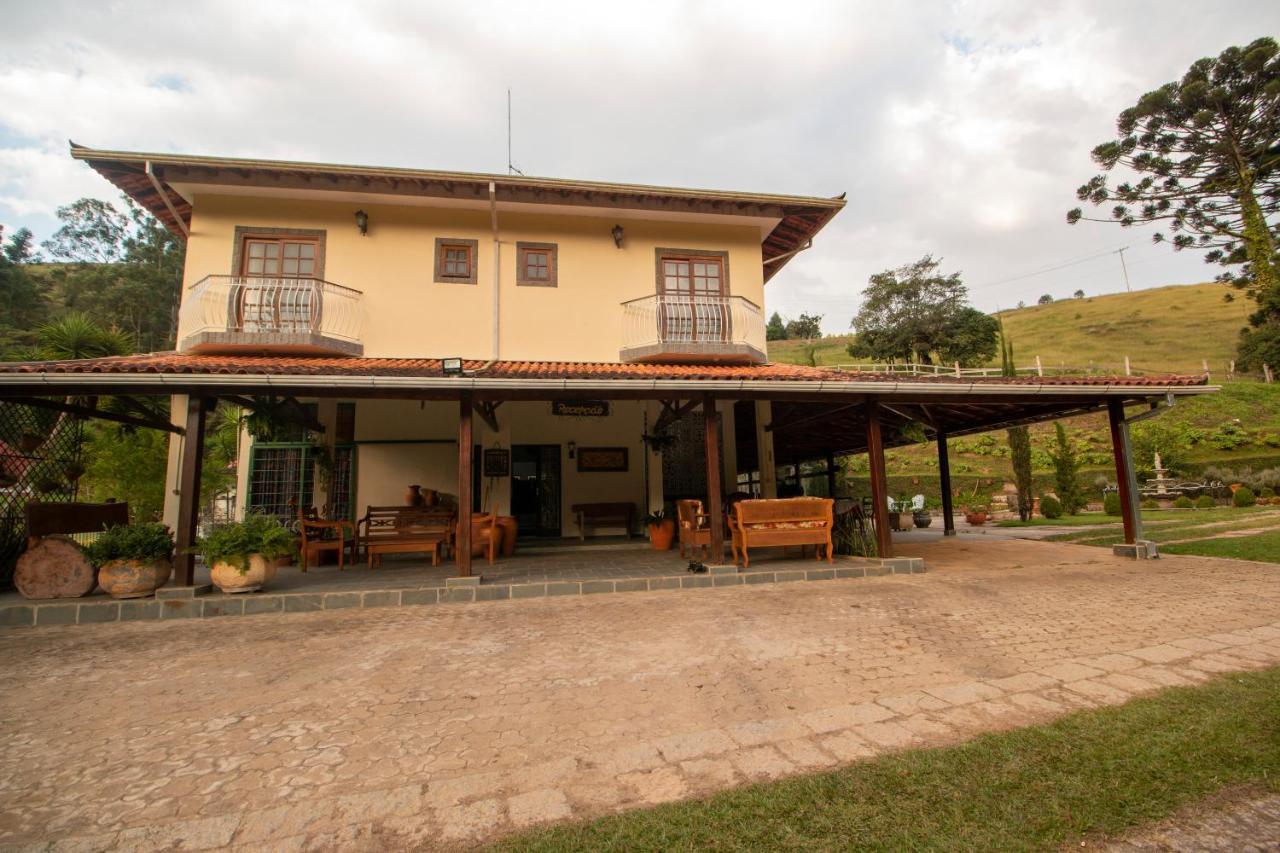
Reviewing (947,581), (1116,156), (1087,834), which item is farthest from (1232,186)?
(1087,834)

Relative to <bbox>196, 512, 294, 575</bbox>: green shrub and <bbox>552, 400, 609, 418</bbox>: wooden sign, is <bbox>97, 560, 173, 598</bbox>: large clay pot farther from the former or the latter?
<bbox>552, 400, 609, 418</bbox>: wooden sign

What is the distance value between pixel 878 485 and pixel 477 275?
7086mm

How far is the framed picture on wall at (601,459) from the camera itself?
436 inches

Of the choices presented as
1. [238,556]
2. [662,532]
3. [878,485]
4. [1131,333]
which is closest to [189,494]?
[238,556]

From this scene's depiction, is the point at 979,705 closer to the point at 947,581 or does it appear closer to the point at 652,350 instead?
the point at 947,581

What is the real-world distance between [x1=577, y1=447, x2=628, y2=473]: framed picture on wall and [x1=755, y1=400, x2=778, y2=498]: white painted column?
2.75 metres

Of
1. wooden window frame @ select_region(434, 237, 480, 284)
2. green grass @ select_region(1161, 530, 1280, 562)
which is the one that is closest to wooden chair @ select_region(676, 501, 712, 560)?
wooden window frame @ select_region(434, 237, 480, 284)

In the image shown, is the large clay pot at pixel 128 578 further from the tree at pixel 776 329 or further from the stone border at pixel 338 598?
the tree at pixel 776 329

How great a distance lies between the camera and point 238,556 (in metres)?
6.02

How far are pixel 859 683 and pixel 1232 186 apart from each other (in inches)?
1102

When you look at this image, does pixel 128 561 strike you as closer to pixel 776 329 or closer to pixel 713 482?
pixel 713 482

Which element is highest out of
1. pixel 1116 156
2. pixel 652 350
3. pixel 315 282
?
pixel 1116 156

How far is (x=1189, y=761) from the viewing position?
2371 mm

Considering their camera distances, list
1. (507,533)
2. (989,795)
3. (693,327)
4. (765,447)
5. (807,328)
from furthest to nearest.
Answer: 1. (807,328)
2. (765,447)
3. (693,327)
4. (507,533)
5. (989,795)
